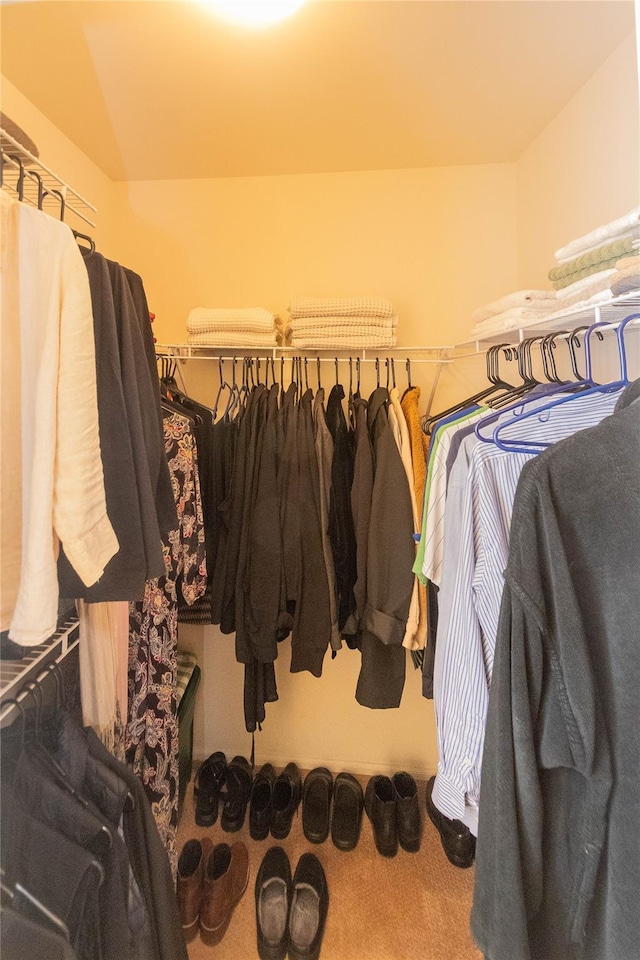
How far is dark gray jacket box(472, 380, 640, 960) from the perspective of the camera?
24.7 inches

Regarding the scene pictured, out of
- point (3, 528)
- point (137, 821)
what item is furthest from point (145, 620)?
point (3, 528)

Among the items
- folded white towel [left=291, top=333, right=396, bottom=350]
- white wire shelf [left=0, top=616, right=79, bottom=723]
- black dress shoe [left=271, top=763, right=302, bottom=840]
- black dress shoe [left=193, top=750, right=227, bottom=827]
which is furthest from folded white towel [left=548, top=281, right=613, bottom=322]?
black dress shoe [left=193, top=750, right=227, bottom=827]

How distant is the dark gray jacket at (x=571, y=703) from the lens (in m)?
0.63

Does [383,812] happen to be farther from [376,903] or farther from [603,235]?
[603,235]

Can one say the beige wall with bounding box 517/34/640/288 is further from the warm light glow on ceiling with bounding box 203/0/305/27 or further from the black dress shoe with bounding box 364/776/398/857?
the black dress shoe with bounding box 364/776/398/857

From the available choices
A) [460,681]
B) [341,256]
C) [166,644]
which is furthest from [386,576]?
[341,256]

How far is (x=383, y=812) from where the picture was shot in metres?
1.56

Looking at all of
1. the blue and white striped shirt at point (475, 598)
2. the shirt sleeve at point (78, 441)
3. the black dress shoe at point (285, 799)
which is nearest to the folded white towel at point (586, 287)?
the blue and white striped shirt at point (475, 598)

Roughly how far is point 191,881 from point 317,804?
47 centimetres

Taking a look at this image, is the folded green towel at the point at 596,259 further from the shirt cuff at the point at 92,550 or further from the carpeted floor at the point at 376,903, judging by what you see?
the carpeted floor at the point at 376,903

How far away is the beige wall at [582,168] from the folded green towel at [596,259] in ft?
0.87

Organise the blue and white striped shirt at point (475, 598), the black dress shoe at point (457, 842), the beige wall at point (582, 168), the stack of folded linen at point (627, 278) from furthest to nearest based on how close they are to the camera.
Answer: the black dress shoe at point (457, 842) → the beige wall at point (582, 168) → the blue and white striped shirt at point (475, 598) → the stack of folded linen at point (627, 278)

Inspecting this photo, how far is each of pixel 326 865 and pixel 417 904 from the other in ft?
0.95

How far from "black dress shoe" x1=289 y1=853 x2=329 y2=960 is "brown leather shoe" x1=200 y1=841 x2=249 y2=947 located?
6.6 inches
